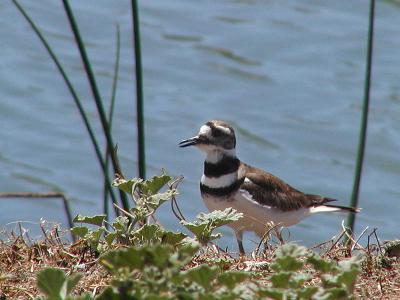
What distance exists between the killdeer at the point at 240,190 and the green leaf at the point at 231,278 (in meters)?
2.31

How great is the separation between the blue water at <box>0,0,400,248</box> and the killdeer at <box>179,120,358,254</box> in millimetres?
2496

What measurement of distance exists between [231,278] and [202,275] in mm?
99

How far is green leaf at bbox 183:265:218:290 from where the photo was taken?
3.05m

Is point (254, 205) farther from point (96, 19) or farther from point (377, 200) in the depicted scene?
point (96, 19)

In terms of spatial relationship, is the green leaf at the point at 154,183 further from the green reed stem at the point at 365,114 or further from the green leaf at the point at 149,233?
the green reed stem at the point at 365,114

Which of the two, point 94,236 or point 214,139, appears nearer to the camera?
point 94,236

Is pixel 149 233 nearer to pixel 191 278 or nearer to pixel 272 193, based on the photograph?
pixel 191 278

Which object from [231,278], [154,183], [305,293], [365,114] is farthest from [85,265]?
[365,114]

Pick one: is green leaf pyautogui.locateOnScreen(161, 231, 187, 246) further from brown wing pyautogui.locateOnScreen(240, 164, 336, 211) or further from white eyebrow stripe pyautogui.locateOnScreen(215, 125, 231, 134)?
white eyebrow stripe pyautogui.locateOnScreen(215, 125, 231, 134)

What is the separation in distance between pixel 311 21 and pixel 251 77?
126 centimetres

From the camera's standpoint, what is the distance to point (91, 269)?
399 cm

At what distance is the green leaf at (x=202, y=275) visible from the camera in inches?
120

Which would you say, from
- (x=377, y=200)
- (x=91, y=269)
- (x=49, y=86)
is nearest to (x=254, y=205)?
(x=91, y=269)

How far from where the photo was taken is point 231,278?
3.12 meters
